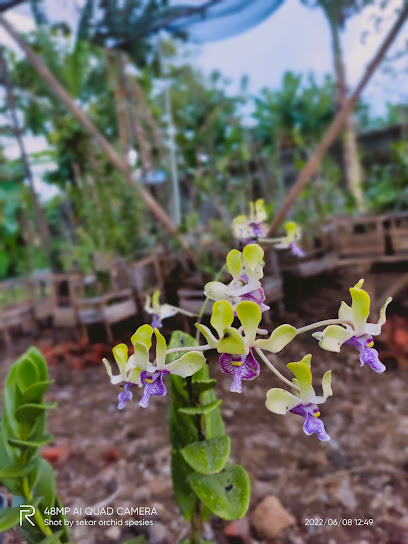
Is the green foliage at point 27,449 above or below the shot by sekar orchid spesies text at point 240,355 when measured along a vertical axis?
below

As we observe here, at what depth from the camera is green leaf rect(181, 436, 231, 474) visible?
0.39 meters

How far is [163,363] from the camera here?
0.30 m

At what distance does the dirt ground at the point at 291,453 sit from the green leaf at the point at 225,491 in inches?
4.6

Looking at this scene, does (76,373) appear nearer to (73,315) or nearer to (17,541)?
(73,315)

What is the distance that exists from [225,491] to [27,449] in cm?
26

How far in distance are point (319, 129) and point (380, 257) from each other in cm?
173

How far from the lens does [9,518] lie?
448 mm

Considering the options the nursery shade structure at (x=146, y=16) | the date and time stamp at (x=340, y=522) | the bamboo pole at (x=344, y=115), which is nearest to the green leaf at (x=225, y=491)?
the date and time stamp at (x=340, y=522)

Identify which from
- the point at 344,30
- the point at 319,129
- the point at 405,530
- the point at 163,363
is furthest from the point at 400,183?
the point at 163,363

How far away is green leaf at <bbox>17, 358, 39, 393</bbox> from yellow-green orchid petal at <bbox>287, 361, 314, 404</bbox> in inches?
14.3

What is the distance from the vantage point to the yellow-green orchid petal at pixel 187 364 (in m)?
0.30

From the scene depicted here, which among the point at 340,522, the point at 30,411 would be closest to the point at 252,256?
the point at 30,411

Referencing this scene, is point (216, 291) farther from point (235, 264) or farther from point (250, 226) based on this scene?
point (250, 226)

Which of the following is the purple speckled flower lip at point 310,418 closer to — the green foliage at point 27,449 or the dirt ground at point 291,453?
the dirt ground at point 291,453
